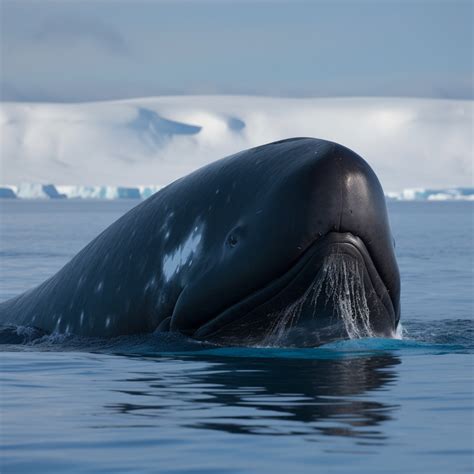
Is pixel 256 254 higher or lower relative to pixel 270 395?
higher

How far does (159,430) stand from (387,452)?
5.52ft

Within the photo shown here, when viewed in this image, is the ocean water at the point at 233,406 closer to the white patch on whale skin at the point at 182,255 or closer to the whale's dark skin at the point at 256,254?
the whale's dark skin at the point at 256,254

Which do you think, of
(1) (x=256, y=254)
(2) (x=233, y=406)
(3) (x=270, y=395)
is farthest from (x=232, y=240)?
(2) (x=233, y=406)

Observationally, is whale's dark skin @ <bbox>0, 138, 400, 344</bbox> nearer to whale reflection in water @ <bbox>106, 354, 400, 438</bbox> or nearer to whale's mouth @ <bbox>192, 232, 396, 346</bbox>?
whale's mouth @ <bbox>192, 232, 396, 346</bbox>

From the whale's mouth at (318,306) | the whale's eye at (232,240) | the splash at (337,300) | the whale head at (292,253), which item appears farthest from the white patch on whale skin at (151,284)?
the splash at (337,300)

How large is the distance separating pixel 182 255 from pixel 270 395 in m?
2.26

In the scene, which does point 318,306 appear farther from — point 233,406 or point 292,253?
point 233,406

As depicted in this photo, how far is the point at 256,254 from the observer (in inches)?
465

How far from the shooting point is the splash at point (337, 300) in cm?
1184

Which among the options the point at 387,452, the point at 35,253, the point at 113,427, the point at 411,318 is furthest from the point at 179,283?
the point at 35,253

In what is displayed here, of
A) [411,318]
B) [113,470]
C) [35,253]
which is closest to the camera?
[113,470]

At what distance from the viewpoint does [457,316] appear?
Answer: 2044 centimetres

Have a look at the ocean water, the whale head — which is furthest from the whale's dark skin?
the ocean water

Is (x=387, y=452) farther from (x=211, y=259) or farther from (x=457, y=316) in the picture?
(x=457, y=316)
